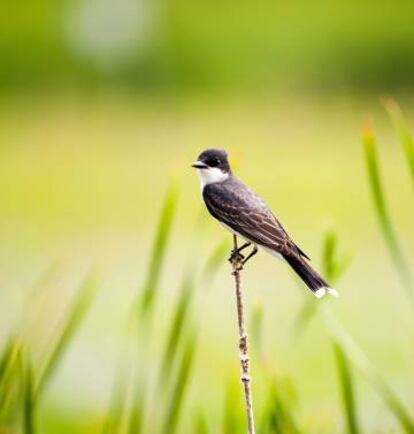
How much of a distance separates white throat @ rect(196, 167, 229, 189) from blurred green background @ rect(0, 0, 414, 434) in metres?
0.16

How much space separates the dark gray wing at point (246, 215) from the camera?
3.41 metres

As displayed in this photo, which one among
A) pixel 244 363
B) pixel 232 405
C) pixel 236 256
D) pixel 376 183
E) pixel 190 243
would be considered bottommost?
pixel 244 363

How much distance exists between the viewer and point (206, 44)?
14953 mm

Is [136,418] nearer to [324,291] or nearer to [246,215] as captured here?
[246,215]

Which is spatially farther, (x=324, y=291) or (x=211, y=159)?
(x=211, y=159)

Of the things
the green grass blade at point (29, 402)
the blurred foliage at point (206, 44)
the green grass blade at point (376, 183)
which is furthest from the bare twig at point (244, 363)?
the blurred foliage at point (206, 44)

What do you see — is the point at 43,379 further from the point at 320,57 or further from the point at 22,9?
the point at 22,9

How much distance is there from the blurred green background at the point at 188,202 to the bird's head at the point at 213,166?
0.57 feet

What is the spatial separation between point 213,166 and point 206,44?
1165cm

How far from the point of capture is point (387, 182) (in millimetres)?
11664

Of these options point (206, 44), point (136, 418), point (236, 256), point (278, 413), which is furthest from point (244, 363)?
point (206, 44)

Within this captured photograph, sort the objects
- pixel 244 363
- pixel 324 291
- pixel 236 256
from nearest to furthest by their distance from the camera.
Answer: pixel 244 363 < pixel 324 291 < pixel 236 256

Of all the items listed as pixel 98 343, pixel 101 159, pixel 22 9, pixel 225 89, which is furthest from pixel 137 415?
pixel 22 9

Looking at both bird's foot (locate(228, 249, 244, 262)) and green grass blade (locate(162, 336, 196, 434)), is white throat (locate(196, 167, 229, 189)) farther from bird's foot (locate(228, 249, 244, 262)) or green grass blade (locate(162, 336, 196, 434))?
green grass blade (locate(162, 336, 196, 434))
